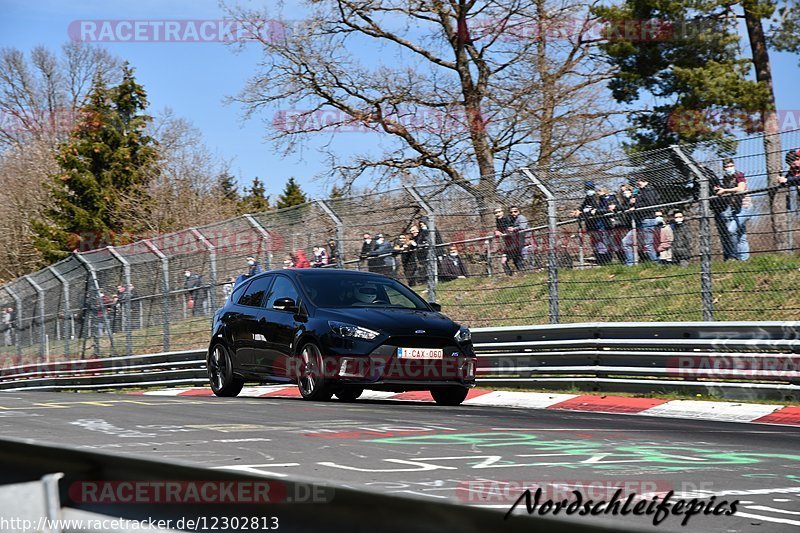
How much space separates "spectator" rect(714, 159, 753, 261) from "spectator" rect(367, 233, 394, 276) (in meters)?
5.77

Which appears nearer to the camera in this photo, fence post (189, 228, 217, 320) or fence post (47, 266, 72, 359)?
fence post (189, 228, 217, 320)

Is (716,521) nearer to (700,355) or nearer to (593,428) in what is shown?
(593,428)

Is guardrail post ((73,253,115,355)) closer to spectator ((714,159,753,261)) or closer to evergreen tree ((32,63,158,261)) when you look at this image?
spectator ((714,159,753,261))

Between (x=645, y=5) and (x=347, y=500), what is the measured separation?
31590mm

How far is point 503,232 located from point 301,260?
15.7 feet

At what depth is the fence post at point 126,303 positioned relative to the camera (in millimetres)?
23353

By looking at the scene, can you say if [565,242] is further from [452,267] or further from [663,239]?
[452,267]

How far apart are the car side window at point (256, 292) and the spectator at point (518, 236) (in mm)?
3333

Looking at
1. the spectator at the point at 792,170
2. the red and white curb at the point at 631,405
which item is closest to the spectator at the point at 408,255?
the red and white curb at the point at 631,405

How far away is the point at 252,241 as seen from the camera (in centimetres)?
1991

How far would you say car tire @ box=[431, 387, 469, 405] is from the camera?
1307 centimetres

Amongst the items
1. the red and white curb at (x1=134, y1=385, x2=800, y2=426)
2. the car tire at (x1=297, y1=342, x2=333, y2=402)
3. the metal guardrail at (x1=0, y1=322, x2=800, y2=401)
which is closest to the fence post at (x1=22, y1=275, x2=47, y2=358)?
the red and white curb at (x1=134, y1=385, x2=800, y2=426)

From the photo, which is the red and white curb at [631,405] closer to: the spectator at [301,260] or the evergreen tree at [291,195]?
the spectator at [301,260]

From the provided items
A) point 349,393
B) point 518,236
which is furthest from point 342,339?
point 518,236
